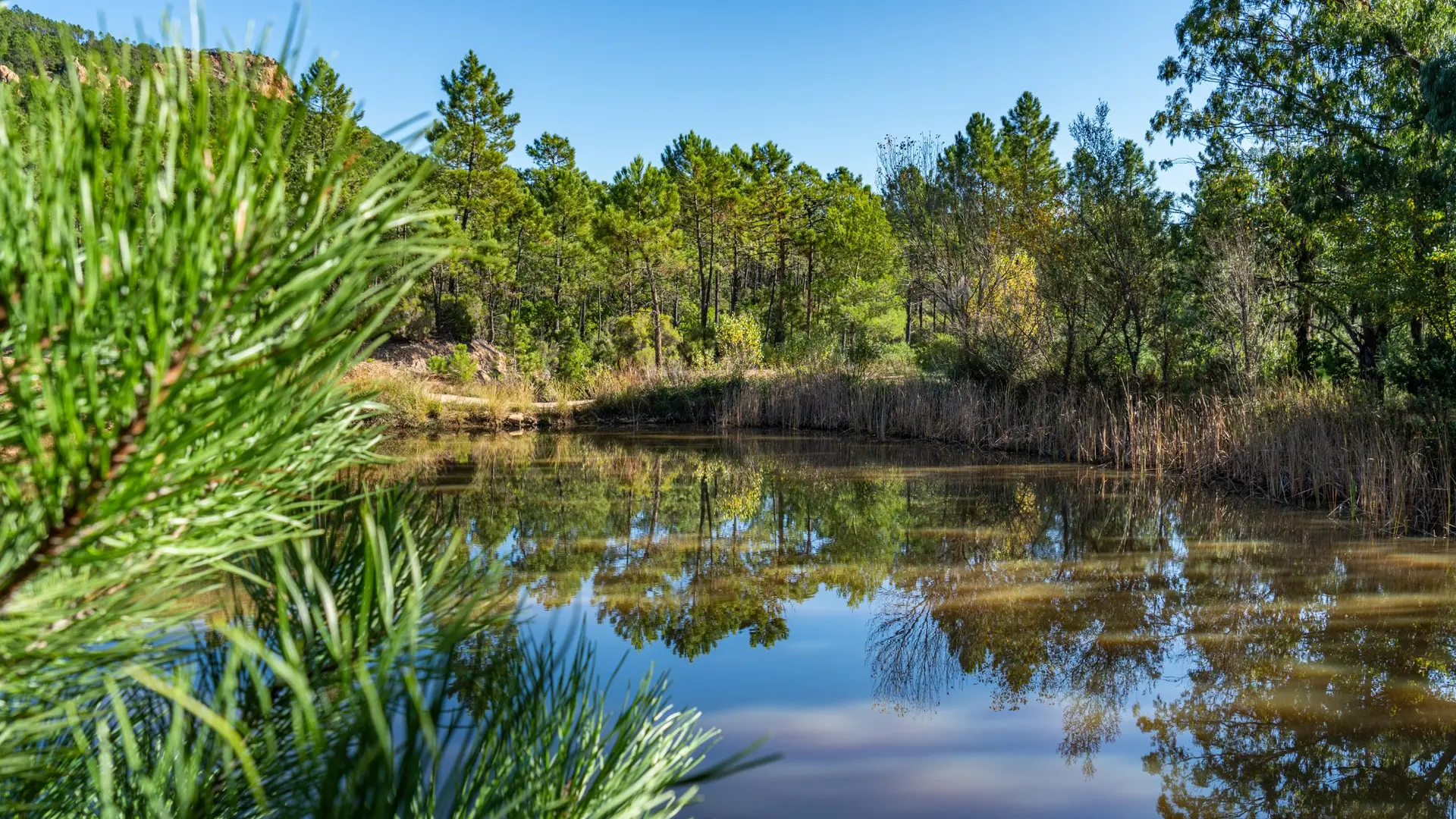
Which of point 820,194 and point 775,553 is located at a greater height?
point 820,194

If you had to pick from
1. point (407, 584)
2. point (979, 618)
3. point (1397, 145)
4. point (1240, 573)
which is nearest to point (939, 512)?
point (1240, 573)

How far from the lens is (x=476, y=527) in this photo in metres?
6.04

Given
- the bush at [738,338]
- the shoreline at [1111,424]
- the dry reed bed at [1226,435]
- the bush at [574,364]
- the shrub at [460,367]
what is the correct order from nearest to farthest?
1. the dry reed bed at [1226,435]
2. the shoreline at [1111,424]
3. the bush at [574,364]
4. the shrub at [460,367]
5. the bush at [738,338]

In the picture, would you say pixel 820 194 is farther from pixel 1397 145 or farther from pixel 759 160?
pixel 1397 145

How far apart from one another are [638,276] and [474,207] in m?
7.38

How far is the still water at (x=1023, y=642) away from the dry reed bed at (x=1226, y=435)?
567 millimetres

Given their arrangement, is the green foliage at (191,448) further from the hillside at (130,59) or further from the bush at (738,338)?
the bush at (738,338)

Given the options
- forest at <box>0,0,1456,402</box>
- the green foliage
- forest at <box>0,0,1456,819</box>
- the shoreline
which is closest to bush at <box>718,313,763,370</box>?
forest at <box>0,0,1456,402</box>

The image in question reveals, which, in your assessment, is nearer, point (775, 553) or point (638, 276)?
point (775, 553)

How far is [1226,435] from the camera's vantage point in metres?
8.40

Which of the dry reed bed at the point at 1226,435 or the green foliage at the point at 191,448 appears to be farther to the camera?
the dry reed bed at the point at 1226,435

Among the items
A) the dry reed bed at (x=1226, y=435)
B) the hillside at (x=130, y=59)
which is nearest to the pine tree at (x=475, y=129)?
the dry reed bed at (x=1226, y=435)

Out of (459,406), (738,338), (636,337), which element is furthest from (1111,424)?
(636,337)

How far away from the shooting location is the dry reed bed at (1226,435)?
644cm
